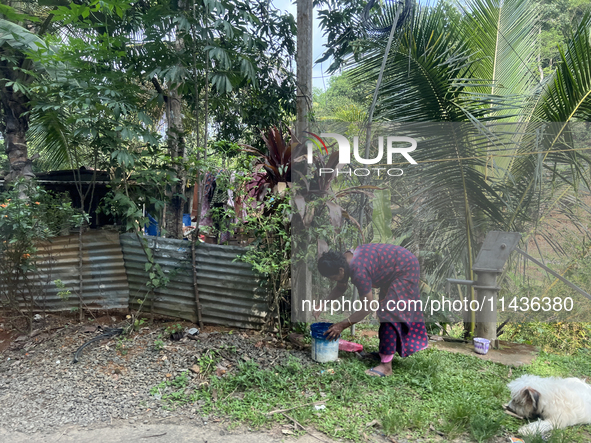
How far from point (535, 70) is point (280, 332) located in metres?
4.47

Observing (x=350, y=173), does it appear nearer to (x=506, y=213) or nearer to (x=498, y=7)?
(x=506, y=213)

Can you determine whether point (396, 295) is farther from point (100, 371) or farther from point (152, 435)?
point (100, 371)

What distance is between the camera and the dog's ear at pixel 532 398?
2854mm

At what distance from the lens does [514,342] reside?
4.87 meters

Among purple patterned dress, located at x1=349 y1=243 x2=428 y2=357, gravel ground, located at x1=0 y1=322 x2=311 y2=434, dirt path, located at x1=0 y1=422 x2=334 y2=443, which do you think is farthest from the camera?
purple patterned dress, located at x1=349 y1=243 x2=428 y2=357

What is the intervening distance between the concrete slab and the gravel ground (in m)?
1.77

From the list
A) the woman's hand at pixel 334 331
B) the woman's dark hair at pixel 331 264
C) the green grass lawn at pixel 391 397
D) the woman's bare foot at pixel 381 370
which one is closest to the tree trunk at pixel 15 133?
the green grass lawn at pixel 391 397

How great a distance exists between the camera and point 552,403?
2.81 metres

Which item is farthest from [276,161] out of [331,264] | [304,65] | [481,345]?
[481,345]

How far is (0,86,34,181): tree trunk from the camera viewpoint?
5266 millimetres

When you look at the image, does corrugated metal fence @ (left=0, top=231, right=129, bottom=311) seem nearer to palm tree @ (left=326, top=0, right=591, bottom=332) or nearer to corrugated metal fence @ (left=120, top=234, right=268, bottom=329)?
corrugated metal fence @ (left=120, top=234, right=268, bottom=329)

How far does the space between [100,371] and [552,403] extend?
357cm

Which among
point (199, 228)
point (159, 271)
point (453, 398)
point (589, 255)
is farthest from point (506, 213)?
point (159, 271)

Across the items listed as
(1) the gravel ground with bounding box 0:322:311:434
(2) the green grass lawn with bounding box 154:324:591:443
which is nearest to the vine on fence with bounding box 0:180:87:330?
(1) the gravel ground with bounding box 0:322:311:434
